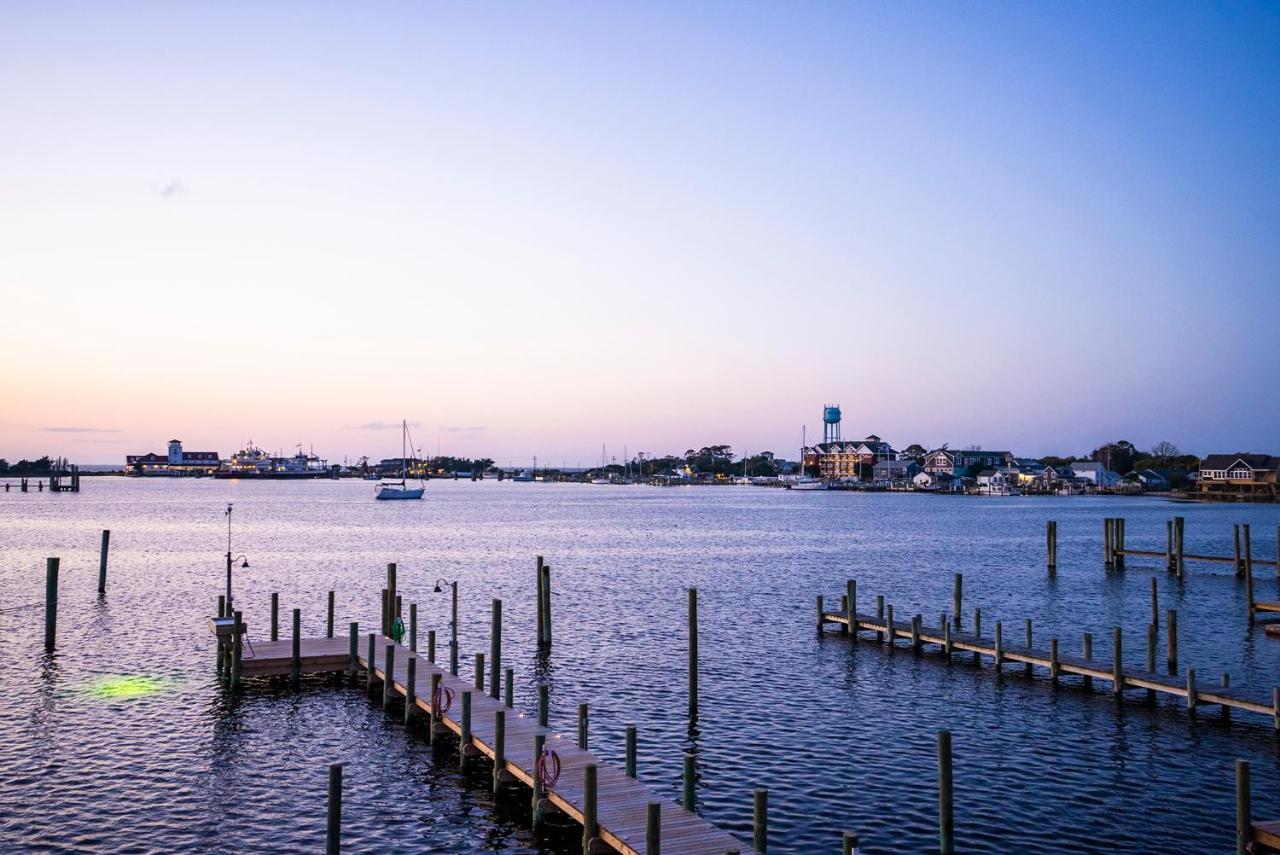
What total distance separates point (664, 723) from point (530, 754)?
24.9ft

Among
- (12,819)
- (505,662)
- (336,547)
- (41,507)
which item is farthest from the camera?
(41,507)

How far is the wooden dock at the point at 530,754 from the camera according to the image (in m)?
17.2

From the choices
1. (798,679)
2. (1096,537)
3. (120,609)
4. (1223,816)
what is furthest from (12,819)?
(1096,537)

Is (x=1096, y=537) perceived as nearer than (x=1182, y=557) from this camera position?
No

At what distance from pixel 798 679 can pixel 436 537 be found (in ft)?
253

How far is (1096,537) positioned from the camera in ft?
370

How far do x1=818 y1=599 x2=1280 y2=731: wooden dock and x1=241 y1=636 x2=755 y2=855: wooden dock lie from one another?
18147 mm

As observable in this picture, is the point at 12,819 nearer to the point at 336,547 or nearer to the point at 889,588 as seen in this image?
the point at 889,588

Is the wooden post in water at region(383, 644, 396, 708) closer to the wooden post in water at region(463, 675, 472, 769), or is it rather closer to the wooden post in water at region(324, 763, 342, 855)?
the wooden post in water at region(463, 675, 472, 769)

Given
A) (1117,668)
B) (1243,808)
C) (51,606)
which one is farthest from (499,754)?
(51,606)

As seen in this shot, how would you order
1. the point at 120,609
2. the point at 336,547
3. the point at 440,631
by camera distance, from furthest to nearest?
the point at 336,547, the point at 120,609, the point at 440,631

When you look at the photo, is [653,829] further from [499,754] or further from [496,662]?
[496,662]

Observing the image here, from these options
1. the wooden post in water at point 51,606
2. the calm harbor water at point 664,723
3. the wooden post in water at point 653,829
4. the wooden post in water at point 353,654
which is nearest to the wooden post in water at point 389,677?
the calm harbor water at point 664,723

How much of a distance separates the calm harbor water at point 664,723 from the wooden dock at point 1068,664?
74cm
